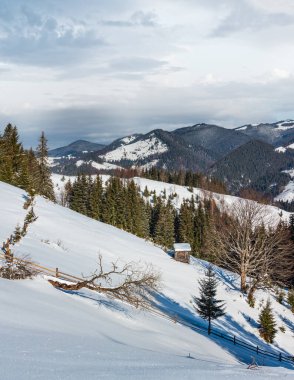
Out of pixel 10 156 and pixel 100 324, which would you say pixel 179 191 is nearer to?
pixel 10 156

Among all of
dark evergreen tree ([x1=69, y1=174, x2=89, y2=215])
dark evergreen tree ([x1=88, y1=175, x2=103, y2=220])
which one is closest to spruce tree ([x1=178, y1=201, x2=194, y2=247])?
dark evergreen tree ([x1=88, y1=175, x2=103, y2=220])

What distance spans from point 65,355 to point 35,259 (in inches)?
631

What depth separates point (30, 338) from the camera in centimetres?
863

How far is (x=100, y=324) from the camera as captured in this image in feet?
45.1

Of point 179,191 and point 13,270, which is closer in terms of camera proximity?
point 13,270

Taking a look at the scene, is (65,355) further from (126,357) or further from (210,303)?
(210,303)

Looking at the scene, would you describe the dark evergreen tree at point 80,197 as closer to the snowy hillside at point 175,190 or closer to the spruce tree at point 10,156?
the spruce tree at point 10,156

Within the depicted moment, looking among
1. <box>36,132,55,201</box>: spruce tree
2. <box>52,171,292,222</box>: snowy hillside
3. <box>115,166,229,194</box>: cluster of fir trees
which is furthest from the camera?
<box>115,166,229,194</box>: cluster of fir trees

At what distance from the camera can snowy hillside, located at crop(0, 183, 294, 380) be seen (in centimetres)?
670

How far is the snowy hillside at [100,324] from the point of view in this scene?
22.0 feet

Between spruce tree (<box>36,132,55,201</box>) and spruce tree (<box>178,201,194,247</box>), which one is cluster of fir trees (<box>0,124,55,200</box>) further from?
spruce tree (<box>178,201,194,247</box>)

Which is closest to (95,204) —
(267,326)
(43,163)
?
(43,163)

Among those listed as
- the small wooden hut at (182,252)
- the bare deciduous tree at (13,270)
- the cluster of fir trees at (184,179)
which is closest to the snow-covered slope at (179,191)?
the cluster of fir trees at (184,179)

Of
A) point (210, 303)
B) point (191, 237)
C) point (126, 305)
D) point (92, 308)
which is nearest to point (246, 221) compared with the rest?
point (210, 303)
